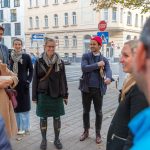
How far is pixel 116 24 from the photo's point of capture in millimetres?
49812

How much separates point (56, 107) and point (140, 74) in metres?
4.55

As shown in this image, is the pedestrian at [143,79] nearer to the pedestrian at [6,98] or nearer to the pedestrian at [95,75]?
the pedestrian at [6,98]

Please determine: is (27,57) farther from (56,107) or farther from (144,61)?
(144,61)

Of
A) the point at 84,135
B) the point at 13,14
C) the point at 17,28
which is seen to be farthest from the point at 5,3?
the point at 84,135

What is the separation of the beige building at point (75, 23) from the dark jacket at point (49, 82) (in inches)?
1650

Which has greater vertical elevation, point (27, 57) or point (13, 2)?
point (13, 2)

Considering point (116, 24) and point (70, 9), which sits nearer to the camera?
point (116, 24)

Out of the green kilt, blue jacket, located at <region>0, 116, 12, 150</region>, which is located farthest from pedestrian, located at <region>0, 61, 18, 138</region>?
blue jacket, located at <region>0, 116, 12, 150</region>

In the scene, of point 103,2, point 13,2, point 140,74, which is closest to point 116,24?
point 13,2

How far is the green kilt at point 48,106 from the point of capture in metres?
5.49

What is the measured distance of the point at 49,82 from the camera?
5.46m

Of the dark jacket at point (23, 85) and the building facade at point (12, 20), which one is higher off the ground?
the building facade at point (12, 20)

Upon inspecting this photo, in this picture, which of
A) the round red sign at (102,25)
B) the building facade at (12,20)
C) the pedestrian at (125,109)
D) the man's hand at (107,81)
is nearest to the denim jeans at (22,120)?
the man's hand at (107,81)

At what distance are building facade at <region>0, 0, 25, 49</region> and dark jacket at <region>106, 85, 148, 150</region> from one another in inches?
2250
